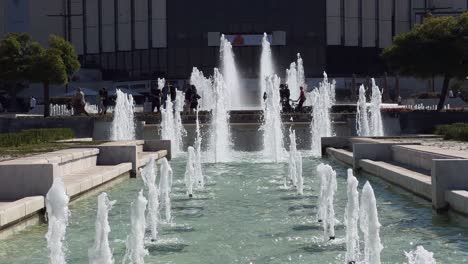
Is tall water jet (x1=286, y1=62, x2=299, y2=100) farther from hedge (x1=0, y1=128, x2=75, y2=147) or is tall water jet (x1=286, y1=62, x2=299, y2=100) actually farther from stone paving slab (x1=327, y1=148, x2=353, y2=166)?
stone paving slab (x1=327, y1=148, x2=353, y2=166)

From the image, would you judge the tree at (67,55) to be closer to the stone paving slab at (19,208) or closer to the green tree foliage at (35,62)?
the green tree foliage at (35,62)

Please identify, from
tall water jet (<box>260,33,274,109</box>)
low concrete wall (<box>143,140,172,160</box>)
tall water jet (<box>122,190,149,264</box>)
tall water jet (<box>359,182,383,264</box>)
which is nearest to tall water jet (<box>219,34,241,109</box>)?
tall water jet (<box>260,33,274,109</box>)

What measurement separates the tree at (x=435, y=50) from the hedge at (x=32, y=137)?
15434 mm

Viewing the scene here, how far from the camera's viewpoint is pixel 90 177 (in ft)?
42.0

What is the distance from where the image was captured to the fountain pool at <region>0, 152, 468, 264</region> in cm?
802

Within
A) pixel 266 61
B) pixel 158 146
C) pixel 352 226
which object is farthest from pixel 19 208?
pixel 266 61

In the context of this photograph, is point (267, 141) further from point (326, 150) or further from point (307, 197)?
point (307, 197)

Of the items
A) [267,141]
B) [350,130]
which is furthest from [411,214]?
[350,130]

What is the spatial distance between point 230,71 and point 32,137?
41380mm

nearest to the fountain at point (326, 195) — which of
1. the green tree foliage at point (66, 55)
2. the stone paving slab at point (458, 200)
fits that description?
the stone paving slab at point (458, 200)

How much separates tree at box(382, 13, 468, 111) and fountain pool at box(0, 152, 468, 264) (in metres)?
20.1

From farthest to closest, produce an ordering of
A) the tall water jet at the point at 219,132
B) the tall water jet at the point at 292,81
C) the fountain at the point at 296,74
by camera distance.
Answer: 1. the fountain at the point at 296,74
2. the tall water jet at the point at 292,81
3. the tall water jet at the point at 219,132

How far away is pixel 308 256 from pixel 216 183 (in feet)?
24.6

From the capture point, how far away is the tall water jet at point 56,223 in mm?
7072
